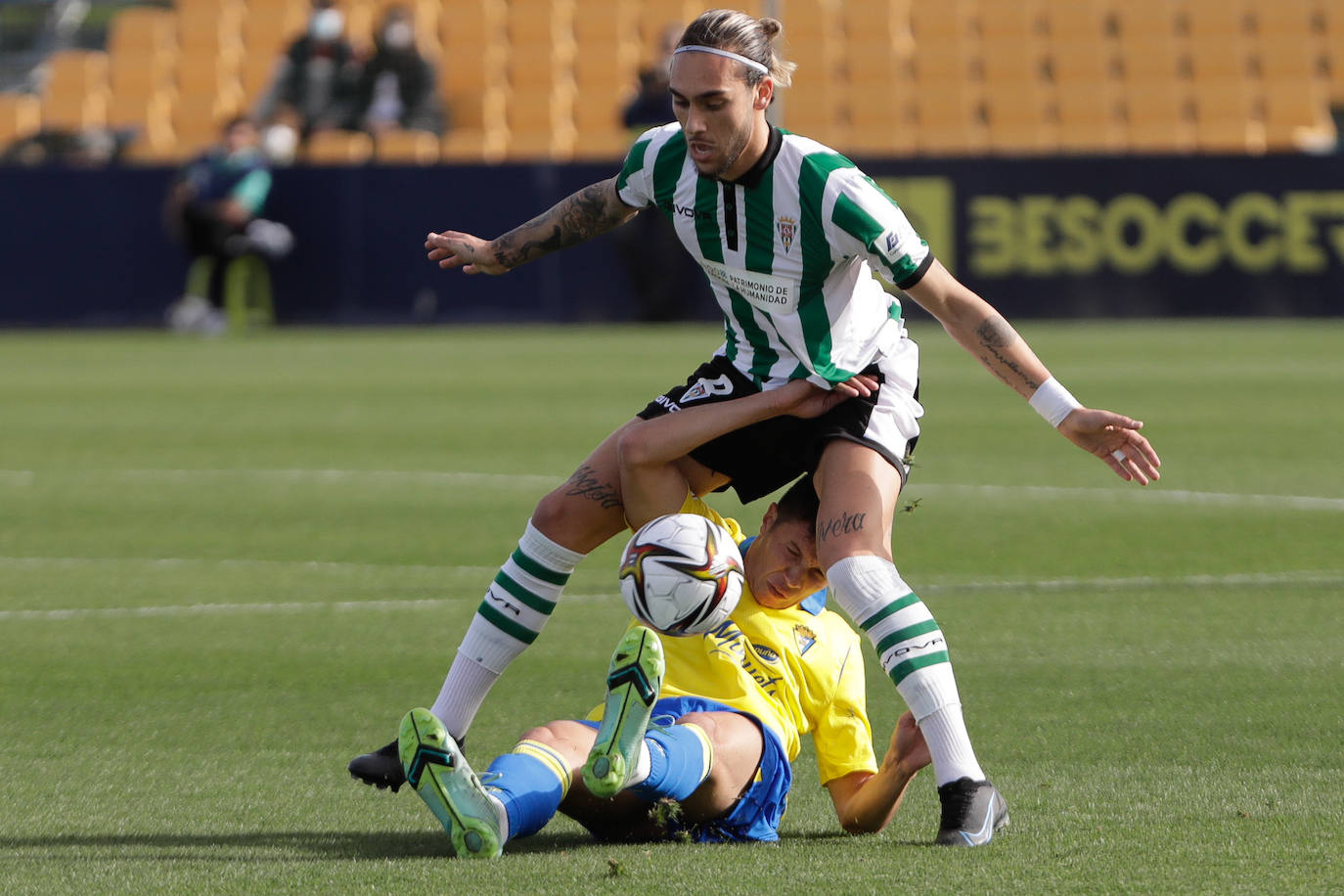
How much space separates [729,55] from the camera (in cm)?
437

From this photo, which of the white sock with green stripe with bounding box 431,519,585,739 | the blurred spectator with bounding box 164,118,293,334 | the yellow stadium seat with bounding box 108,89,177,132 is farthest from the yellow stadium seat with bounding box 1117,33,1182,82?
the white sock with green stripe with bounding box 431,519,585,739

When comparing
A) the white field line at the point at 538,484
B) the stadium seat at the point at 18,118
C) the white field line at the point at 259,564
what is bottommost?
the white field line at the point at 538,484

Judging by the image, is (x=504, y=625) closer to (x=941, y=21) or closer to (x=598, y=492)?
(x=598, y=492)

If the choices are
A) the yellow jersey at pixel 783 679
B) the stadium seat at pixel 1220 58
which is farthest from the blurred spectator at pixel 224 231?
the yellow jersey at pixel 783 679

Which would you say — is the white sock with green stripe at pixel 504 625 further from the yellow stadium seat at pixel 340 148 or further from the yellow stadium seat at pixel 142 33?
the yellow stadium seat at pixel 142 33

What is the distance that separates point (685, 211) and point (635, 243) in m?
16.5

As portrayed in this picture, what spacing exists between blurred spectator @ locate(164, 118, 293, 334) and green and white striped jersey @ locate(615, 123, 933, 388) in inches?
670

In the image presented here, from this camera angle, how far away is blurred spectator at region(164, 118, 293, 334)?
832 inches

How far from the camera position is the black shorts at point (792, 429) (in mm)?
4516

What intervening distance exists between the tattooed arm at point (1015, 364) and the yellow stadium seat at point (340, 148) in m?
19.6

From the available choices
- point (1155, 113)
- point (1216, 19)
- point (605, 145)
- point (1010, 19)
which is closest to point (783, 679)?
point (605, 145)

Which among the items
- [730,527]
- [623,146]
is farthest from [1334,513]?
[623,146]

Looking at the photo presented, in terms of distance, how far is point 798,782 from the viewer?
15.4 ft

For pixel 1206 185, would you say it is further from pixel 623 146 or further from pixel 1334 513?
pixel 1334 513
